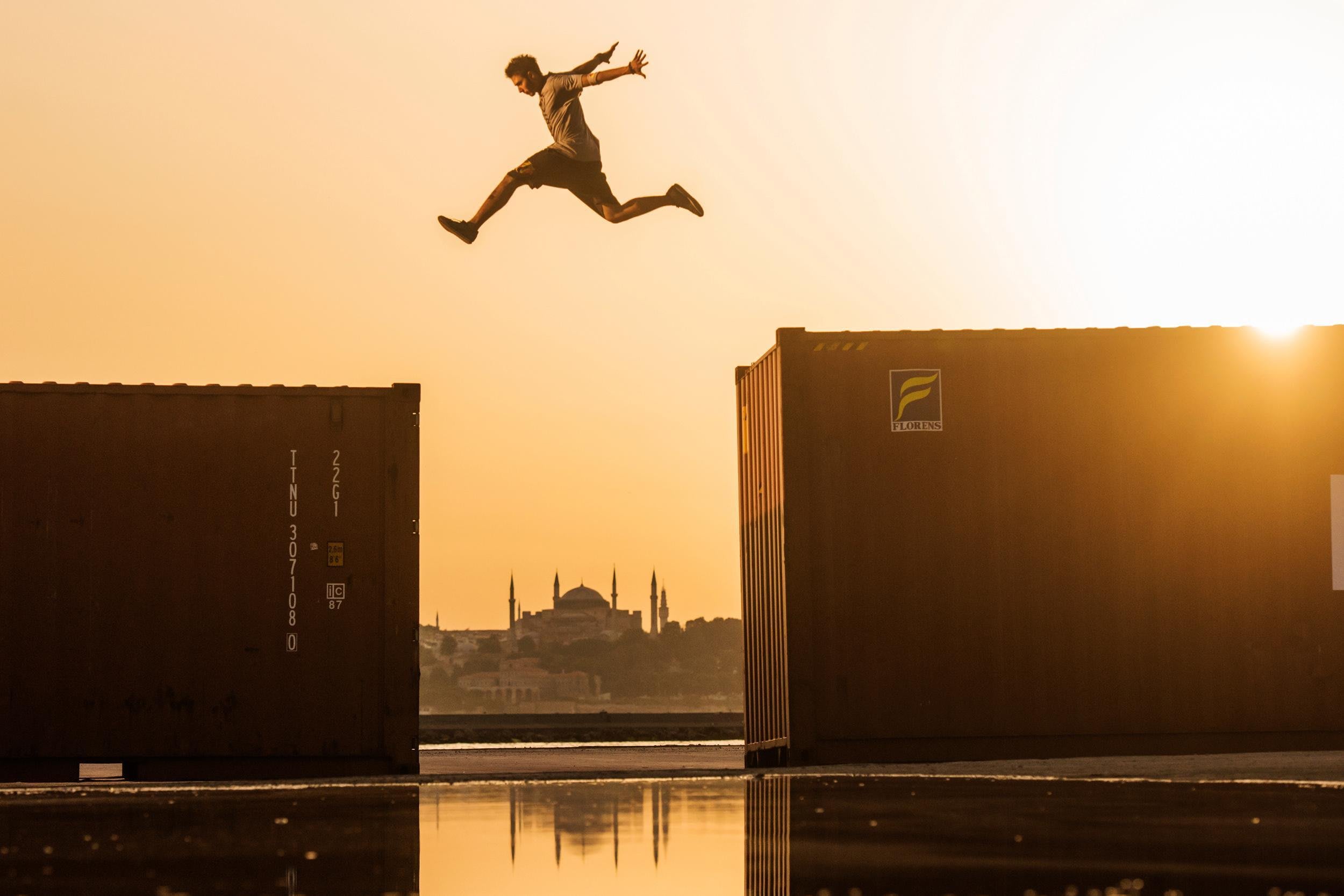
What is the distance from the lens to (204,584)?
14.3 meters

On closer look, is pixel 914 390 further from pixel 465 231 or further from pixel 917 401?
pixel 465 231

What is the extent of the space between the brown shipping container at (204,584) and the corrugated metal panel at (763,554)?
3.20 m

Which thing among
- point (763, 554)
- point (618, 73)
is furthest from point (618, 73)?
Result: point (763, 554)

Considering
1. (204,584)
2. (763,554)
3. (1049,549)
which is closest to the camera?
(204,584)

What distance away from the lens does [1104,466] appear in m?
14.9

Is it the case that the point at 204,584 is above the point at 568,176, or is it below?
below

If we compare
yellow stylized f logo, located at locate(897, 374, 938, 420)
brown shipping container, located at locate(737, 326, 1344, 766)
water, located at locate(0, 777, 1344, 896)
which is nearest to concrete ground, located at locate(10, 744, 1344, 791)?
brown shipping container, located at locate(737, 326, 1344, 766)

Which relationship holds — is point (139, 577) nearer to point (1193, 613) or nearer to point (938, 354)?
point (938, 354)

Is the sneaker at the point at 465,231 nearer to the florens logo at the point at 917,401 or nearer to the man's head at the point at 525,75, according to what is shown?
the man's head at the point at 525,75

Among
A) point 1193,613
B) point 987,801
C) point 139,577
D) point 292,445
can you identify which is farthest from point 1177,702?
point 139,577

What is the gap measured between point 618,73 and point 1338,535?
7.57 metres

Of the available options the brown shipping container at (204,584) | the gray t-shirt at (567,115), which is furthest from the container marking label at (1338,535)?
the brown shipping container at (204,584)

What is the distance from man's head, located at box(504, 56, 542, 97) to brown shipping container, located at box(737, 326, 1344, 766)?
124 inches

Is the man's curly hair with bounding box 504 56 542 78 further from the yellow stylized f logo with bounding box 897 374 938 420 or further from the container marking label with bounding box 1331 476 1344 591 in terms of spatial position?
the container marking label with bounding box 1331 476 1344 591
